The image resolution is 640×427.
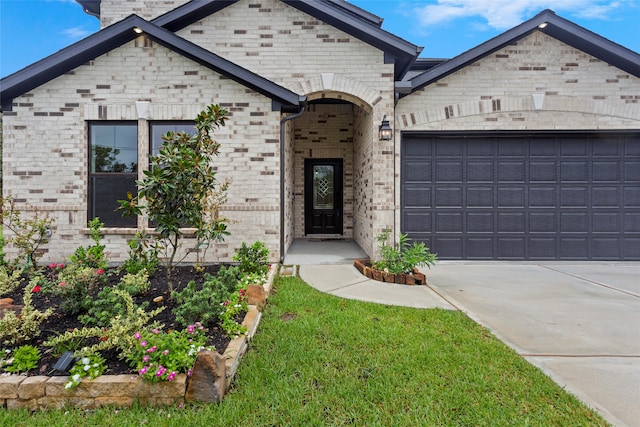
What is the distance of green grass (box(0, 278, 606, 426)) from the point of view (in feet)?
6.47

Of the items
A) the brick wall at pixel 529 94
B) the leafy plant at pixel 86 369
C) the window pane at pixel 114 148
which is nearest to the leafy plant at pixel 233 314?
the leafy plant at pixel 86 369

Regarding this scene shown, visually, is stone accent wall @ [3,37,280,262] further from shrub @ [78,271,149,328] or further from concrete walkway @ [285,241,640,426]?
shrub @ [78,271,149,328]

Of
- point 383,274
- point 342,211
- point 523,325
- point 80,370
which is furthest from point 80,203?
point 523,325

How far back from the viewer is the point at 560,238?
696 cm

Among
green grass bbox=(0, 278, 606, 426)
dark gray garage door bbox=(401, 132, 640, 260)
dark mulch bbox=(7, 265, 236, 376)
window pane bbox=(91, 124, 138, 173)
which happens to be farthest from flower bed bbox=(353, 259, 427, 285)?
window pane bbox=(91, 124, 138, 173)

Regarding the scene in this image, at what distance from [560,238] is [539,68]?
3690 millimetres

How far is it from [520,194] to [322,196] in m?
5.21

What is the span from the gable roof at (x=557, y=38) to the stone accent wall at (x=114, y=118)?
137 inches

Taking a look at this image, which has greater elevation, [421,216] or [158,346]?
[421,216]

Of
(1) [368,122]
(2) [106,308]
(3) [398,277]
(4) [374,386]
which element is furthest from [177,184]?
(1) [368,122]

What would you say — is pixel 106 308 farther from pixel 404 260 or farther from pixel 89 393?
pixel 404 260

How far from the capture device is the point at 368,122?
7.05 meters

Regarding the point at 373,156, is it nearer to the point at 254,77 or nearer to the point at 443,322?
the point at 254,77

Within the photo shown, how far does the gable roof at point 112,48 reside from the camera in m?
5.48
